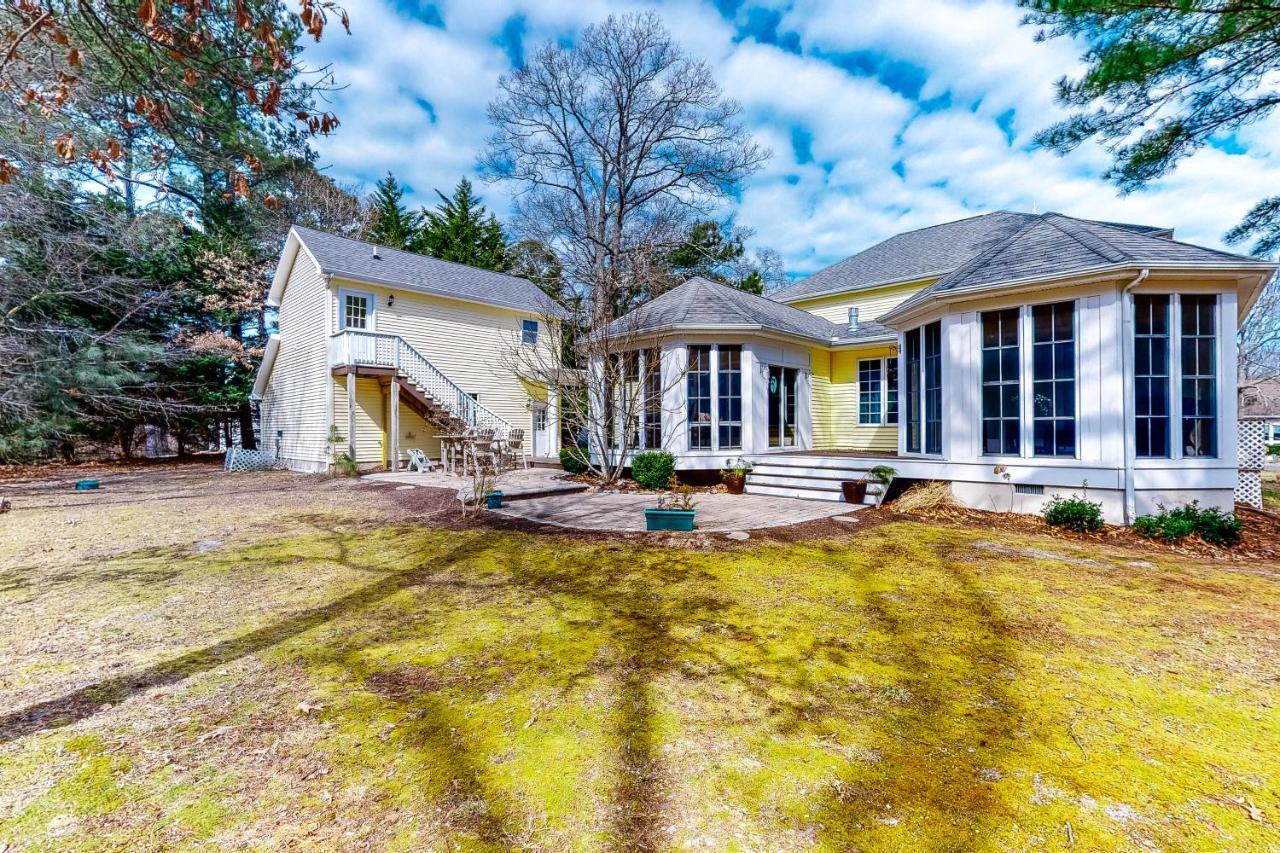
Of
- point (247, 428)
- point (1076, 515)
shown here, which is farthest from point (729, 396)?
point (247, 428)

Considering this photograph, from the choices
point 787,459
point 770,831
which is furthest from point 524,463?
point 770,831

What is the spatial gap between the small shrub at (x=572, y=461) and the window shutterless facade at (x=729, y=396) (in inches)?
134

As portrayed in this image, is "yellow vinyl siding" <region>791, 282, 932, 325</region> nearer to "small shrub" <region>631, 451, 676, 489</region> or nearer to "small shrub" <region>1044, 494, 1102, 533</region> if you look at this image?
"small shrub" <region>631, 451, 676, 489</region>

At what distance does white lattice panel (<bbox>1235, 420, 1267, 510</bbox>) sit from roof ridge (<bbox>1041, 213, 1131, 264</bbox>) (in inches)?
193

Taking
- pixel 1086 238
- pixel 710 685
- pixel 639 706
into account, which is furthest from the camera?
pixel 1086 238

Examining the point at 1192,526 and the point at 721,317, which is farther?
the point at 721,317

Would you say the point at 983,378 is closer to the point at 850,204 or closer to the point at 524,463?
the point at 524,463

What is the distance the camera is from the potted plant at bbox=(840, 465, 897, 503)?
9.21 m

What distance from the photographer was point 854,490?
31.1ft

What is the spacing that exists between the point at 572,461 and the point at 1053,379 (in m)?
9.58

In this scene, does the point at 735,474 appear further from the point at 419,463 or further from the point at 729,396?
the point at 419,463

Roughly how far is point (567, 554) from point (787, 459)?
6.27m

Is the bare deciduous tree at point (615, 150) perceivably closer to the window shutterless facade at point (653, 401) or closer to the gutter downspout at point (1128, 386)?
the window shutterless facade at point (653, 401)

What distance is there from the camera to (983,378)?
8391 mm
